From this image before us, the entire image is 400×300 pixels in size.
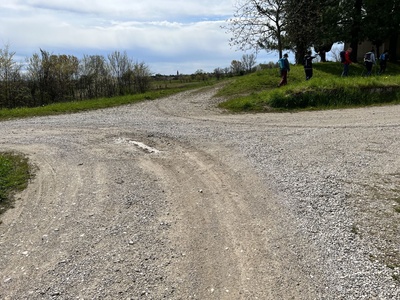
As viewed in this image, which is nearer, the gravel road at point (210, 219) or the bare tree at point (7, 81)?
the gravel road at point (210, 219)

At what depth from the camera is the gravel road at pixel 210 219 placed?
140 inches

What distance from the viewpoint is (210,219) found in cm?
487

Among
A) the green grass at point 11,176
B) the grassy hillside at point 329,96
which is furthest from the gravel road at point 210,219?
the grassy hillside at point 329,96

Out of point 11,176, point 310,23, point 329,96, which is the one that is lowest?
point 11,176

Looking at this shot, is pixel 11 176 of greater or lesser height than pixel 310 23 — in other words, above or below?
below

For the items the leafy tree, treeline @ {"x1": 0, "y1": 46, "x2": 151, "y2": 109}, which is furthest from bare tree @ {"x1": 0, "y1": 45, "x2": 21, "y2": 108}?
the leafy tree

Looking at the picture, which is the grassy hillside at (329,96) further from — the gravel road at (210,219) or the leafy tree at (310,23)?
the leafy tree at (310,23)

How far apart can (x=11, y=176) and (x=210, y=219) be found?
13.9ft

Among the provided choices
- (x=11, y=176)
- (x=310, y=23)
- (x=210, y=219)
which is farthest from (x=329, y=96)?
(x=310, y=23)

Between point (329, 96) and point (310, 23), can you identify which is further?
point (310, 23)

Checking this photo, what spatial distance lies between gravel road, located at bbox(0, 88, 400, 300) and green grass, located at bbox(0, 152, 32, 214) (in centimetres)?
26

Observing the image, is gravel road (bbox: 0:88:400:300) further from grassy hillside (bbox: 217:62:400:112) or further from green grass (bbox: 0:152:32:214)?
grassy hillside (bbox: 217:62:400:112)

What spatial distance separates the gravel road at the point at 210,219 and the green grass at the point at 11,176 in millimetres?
Result: 259

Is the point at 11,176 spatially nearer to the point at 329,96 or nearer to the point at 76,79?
the point at 329,96
